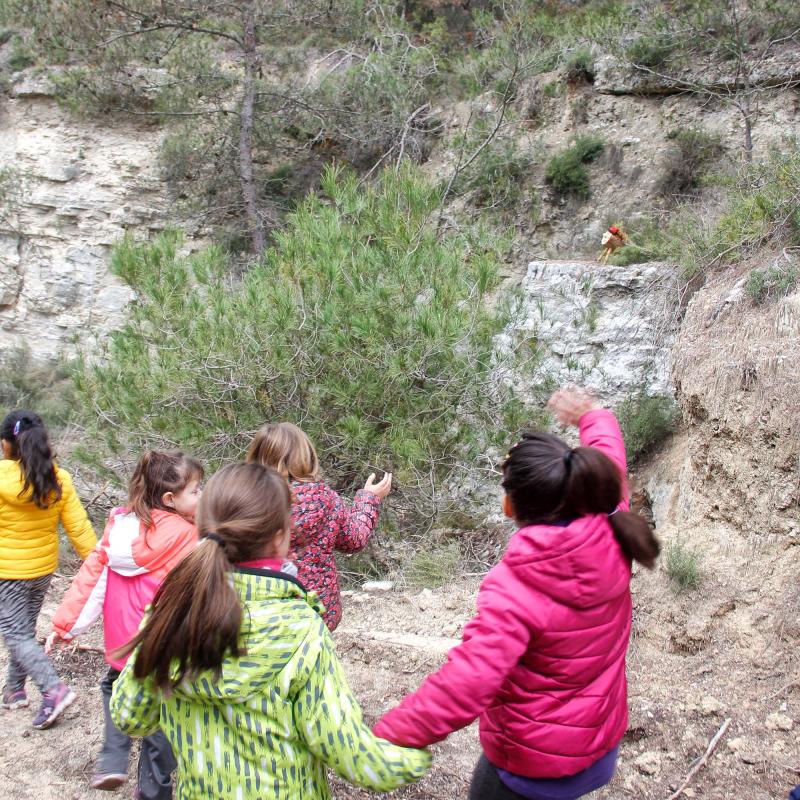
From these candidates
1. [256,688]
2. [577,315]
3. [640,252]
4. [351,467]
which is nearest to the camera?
[256,688]

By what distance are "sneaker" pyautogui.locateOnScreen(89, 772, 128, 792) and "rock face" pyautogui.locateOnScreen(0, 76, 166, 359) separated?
467 inches

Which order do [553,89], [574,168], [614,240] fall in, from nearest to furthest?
[614,240]
[574,168]
[553,89]

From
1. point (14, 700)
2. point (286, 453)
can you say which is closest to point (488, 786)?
point (286, 453)

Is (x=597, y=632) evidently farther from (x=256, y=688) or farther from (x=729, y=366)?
(x=729, y=366)

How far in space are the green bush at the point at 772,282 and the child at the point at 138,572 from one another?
13.7ft

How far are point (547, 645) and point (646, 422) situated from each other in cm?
485

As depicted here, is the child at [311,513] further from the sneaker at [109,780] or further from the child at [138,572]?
the sneaker at [109,780]

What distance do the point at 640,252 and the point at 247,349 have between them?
5084 millimetres

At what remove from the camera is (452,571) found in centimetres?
507

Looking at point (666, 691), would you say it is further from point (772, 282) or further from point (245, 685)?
point (772, 282)

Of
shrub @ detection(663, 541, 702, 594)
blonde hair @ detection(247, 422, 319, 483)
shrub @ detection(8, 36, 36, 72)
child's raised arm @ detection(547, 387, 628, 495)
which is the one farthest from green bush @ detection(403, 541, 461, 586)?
shrub @ detection(8, 36, 36, 72)

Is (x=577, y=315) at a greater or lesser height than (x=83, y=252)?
greater

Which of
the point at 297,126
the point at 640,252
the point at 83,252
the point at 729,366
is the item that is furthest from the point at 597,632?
the point at 83,252

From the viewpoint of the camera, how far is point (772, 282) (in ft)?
15.6
